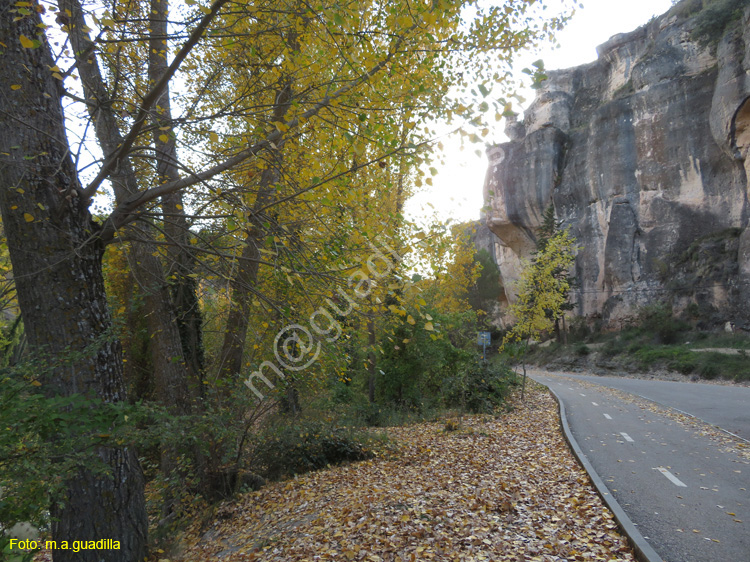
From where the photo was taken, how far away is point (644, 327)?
100ft

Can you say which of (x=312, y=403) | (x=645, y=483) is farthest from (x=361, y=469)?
(x=645, y=483)

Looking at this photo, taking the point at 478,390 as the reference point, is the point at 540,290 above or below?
above

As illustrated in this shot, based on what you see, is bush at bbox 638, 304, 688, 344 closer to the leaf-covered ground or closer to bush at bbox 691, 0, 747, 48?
bush at bbox 691, 0, 747, 48

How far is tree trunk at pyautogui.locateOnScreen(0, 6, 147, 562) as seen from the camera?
11.7ft

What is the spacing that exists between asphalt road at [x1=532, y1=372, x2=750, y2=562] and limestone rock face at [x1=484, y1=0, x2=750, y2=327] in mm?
19205

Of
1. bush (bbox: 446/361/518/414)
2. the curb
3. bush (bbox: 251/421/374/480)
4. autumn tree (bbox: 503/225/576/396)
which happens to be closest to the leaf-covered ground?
the curb

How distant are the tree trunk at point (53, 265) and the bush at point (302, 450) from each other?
12.7ft

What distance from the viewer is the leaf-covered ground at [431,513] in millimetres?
4207

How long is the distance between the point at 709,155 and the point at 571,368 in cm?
1676

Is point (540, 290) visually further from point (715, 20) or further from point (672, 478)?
point (715, 20)

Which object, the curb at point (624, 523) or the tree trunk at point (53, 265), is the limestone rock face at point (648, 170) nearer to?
the curb at point (624, 523)

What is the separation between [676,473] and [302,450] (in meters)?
6.04

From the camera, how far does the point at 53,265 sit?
3521 mm

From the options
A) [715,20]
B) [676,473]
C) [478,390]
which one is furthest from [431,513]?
[715,20]
